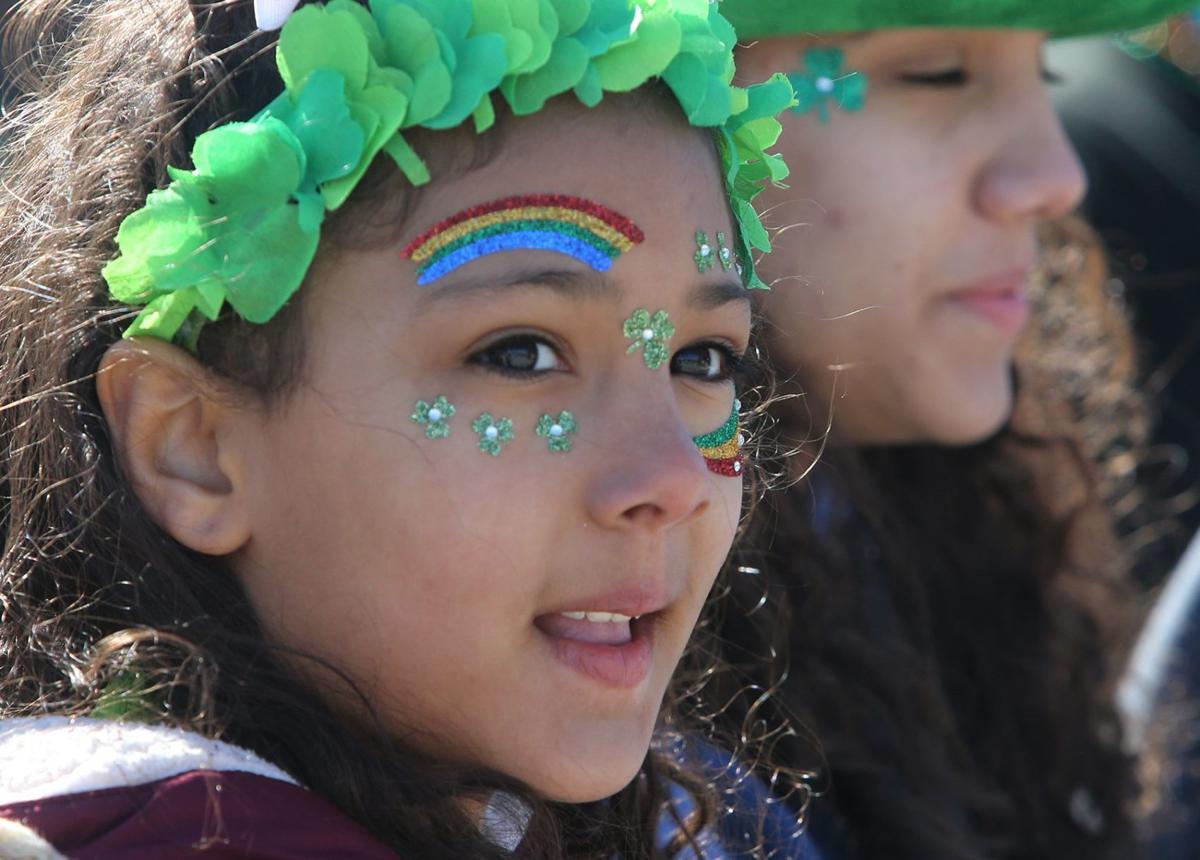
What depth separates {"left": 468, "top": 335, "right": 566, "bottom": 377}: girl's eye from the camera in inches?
63.7

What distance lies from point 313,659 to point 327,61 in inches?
23.3

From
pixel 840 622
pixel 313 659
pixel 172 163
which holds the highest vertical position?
pixel 172 163

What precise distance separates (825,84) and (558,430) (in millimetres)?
1252

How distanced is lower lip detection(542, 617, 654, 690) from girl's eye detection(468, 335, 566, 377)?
0.88 feet

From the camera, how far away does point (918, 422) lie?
2.87m

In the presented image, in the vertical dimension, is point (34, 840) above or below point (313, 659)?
above

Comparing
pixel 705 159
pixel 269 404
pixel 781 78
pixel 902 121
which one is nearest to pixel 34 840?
pixel 269 404

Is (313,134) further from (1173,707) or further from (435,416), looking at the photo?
(1173,707)

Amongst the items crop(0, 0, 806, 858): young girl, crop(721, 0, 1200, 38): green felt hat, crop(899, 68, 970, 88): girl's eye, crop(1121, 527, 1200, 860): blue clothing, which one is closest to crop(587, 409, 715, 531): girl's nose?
crop(0, 0, 806, 858): young girl

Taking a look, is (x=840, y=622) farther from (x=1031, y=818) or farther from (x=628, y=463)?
(x=628, y=463)

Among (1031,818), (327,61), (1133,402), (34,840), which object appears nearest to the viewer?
(34,840)

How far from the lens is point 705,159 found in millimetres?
1786

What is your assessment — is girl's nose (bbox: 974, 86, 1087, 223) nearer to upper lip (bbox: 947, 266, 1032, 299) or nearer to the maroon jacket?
upper lip (bbox: 947, 266, 1032, 299)

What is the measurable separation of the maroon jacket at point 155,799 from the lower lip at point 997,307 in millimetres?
1678
